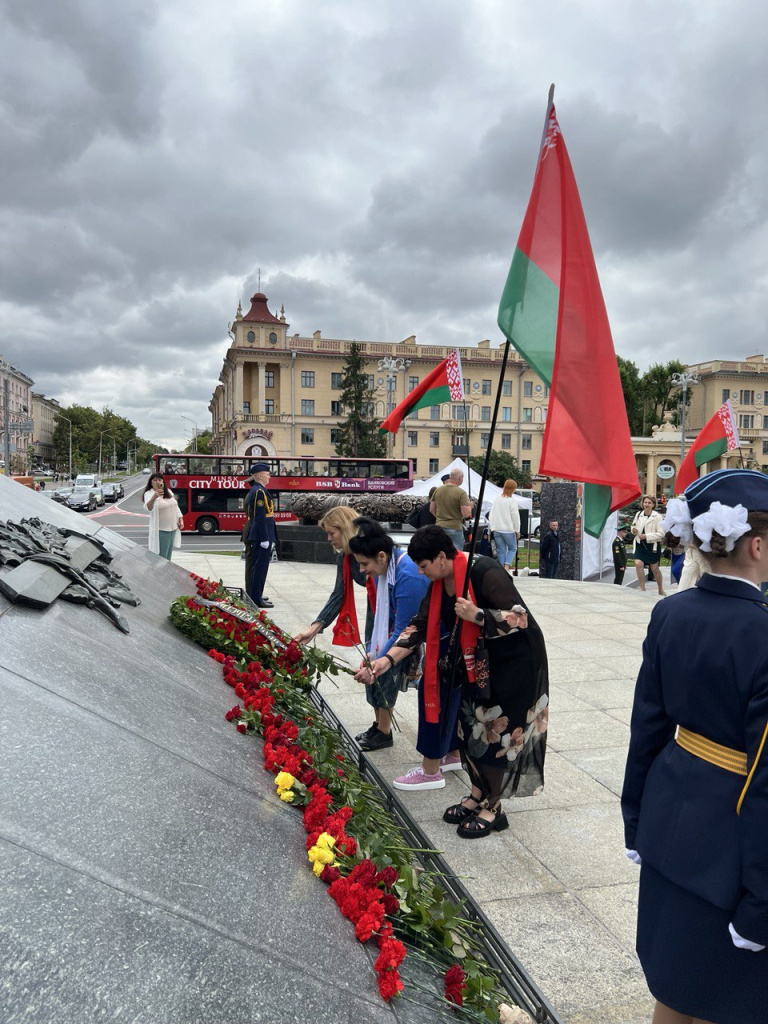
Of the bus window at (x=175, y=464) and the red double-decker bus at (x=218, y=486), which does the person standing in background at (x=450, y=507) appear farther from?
the bus window at (x=175, y=464)

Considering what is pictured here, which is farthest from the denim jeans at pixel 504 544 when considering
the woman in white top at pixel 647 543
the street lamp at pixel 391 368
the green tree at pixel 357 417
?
the green tree at pixel 357 417

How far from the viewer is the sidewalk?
238cm

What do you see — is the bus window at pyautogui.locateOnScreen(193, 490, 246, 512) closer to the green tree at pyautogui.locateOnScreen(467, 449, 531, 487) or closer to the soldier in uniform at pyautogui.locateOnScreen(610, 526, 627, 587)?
the soldier in uniform at pyautogui.locateOnScreen(610, 526, 627, 587)

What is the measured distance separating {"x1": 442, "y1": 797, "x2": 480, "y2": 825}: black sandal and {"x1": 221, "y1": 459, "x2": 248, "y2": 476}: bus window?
24.2 m

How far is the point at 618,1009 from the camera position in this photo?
224 centimetres

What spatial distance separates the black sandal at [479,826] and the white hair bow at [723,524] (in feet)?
7.51

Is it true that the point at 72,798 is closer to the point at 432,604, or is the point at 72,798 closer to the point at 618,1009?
the point at 618,1009

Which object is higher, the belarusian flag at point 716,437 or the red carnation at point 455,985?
the belarusian flag at point 716,437

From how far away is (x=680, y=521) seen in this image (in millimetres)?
1659

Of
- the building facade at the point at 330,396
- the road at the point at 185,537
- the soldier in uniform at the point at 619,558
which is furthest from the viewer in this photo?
the building facade at the point at 330,396

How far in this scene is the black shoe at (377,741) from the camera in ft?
14.6

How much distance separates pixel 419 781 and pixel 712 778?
2.59 m

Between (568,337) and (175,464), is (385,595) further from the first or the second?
(175,464)

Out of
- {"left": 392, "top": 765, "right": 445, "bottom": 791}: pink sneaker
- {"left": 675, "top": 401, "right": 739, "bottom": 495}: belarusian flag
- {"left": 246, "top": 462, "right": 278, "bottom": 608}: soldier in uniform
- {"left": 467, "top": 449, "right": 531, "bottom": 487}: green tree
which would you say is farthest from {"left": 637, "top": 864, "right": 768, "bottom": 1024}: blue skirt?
{"left": 467, "top": 449, "right": 531, "bottom": 487}: green tree
